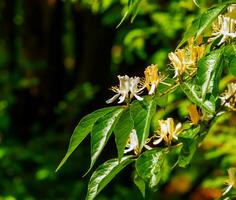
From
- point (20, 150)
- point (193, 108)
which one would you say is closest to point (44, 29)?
point (20, 150)

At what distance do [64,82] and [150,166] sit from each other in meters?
4.62

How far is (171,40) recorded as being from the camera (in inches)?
126

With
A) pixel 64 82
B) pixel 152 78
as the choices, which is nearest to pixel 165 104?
pixel 152 78

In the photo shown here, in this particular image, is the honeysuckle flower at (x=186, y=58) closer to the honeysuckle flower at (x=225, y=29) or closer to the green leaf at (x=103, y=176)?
the honeysuckle flower at (x=225, y=29)

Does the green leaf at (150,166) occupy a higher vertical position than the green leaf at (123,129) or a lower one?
lower

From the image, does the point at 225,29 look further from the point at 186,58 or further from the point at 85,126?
the point at 85,126

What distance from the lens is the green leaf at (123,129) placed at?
0.93 meters

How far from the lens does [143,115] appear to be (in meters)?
0.95

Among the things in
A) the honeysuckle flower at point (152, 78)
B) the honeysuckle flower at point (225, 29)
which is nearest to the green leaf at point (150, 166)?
the honeysuckle flower at point (152, 78)

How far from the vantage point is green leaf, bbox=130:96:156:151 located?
36.8 inches

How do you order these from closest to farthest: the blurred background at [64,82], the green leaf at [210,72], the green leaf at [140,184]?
the green leaf at [210,72] → the green leaf at [140,184] → the blurred background at [64,82]

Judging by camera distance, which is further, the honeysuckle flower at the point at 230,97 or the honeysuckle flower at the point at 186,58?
the honeysuckle flower at the point at 230,97

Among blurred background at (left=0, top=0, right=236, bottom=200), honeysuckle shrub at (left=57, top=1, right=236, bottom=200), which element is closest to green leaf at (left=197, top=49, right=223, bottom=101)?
honeysuckle shrub at (left=57, top=1, right=236, bottom=200)

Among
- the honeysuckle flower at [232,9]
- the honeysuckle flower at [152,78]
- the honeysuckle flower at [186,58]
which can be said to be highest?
the honeysuckle flower at [232,9]
